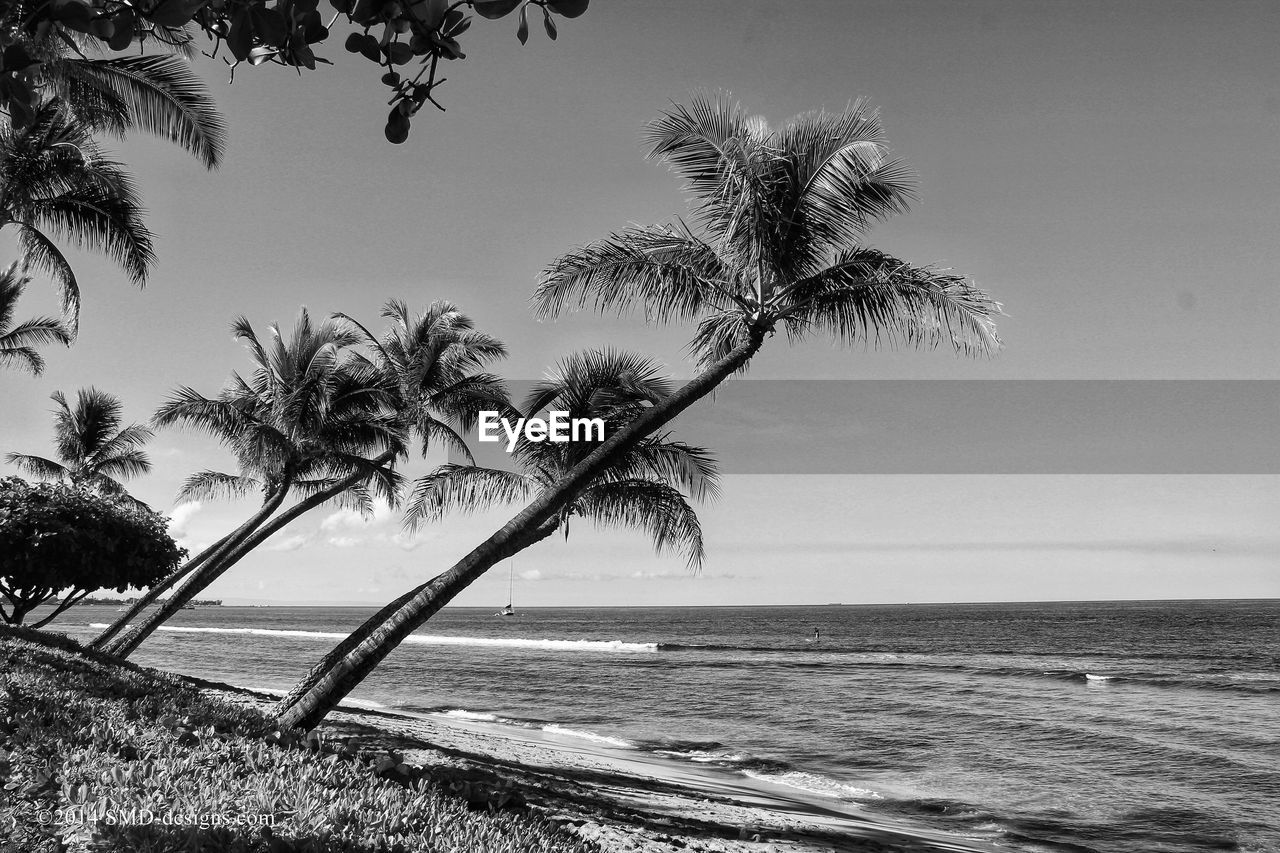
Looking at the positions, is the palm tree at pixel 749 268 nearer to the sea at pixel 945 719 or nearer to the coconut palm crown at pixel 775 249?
the coconut palm crown at pixel 775 249

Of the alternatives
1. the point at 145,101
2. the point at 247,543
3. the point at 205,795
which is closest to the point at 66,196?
the point at 145,101

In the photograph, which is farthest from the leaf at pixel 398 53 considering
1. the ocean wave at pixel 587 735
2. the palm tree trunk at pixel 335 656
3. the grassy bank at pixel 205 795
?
the ocean wave at pixel 587 735

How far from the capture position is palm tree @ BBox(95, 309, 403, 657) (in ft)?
57.2

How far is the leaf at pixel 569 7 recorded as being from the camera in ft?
6.21

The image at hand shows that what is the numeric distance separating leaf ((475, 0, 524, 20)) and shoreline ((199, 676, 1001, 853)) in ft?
22.9

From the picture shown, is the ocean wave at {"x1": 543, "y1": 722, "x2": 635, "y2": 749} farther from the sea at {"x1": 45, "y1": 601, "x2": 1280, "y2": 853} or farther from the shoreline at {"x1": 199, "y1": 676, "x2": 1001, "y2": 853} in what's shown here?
the shoreline at {"x1": 199, "y1": 676, "x2": 1001, "y2": 853}

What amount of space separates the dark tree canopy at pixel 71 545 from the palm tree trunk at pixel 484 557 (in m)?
12.5

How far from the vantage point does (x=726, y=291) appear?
10.3 metres

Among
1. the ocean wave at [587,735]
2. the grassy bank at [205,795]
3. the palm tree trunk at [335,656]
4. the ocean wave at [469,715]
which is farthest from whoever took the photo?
the ocean wave at [469,715]

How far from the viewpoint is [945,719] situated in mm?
24656

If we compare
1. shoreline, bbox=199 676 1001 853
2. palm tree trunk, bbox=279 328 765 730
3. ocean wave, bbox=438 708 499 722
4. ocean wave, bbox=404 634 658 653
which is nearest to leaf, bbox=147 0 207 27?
shoreline, bbox=199 676 1001 853

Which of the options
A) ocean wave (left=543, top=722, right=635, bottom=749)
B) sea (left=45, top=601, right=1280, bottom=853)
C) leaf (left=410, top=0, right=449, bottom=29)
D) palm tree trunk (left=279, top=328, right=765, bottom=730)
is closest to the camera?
leaf (left=410, top=0, right=449, bottom=29)

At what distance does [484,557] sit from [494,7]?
309 inches

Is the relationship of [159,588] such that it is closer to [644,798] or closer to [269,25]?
[644,798]
